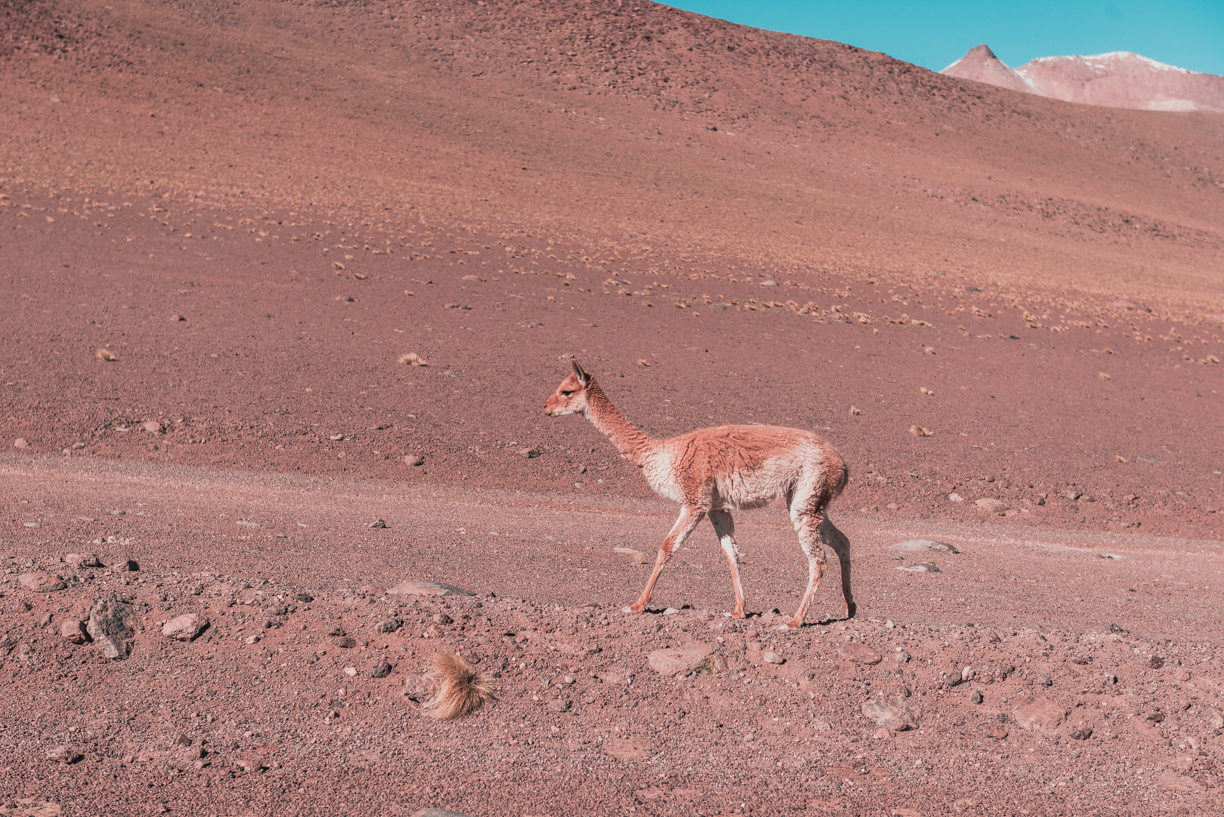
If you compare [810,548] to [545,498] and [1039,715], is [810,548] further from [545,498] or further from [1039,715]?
[545,498]

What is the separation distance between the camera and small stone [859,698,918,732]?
226 inches

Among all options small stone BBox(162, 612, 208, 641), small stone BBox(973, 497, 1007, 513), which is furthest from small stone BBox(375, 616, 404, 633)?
small stone BBox(973, 497, 1007, 513)

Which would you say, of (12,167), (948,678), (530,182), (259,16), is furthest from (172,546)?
(259,16)

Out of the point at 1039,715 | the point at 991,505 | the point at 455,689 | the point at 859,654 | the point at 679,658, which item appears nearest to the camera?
the point at 455,689

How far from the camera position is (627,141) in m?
61.5

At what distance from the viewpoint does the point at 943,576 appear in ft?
32.2

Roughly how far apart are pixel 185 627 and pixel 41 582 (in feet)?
3.67

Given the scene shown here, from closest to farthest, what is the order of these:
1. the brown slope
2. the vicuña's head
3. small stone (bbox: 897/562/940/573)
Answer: the vicuña's head → small stone (bbox: 897/562/940/573) → the brown slope

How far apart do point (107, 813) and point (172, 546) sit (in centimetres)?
423

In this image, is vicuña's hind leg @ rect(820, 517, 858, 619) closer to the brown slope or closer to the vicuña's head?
the vicuña's head

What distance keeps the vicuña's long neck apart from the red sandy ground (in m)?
1.29

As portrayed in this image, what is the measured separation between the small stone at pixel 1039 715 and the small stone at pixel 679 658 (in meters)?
1.95

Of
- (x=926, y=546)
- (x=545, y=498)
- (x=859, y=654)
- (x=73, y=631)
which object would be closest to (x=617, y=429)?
(x=859, y=654)

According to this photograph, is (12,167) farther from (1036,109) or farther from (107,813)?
(1036,109)
